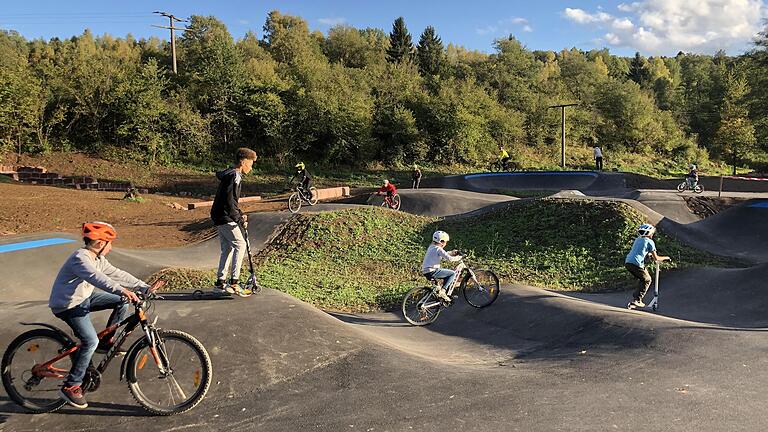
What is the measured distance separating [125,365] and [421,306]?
5.15 m

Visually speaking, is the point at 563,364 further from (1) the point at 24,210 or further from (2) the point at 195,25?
(2) the point at 195,25

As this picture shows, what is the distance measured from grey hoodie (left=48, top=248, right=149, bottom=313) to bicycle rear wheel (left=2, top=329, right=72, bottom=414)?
35 cm

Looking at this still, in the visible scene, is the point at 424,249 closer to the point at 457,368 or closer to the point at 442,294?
the point at 442,294

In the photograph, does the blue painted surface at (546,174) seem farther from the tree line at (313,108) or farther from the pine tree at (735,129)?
the pine tree at (735,129)

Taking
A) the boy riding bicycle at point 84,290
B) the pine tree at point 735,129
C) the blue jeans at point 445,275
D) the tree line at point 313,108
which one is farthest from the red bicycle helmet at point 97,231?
the pine tree at point 735,129

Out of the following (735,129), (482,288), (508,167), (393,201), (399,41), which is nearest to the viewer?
(482,288)

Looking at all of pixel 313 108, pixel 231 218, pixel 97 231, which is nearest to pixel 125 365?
pixel 97 231

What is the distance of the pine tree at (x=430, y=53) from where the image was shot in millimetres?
65994

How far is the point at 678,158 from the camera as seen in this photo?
55562 mm

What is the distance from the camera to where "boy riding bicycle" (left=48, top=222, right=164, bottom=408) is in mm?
3752

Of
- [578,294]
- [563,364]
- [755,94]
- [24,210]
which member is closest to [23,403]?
[563,364]

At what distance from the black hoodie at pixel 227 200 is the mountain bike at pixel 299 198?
11.4 meters

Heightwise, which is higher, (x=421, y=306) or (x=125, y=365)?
(x=125, y=365)

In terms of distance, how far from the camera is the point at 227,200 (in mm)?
6395
